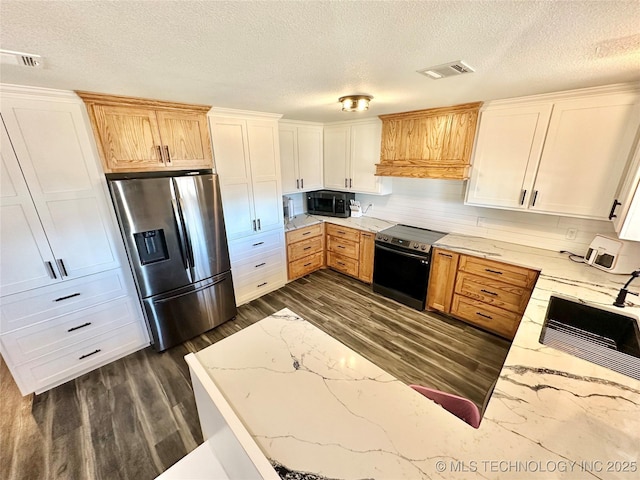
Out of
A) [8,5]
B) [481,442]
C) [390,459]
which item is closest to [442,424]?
[481,442]

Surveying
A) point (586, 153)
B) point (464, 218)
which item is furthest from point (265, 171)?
point (586, 153)

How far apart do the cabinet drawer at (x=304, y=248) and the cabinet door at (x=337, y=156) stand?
2.92 feet

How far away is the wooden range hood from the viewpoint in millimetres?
2572

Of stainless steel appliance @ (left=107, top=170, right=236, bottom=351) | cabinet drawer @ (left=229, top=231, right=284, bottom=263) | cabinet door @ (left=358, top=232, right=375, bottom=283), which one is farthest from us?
cabinet door @ (left=358, top=232, right=375, bottom=283)

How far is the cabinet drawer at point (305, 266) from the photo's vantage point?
12.3ft

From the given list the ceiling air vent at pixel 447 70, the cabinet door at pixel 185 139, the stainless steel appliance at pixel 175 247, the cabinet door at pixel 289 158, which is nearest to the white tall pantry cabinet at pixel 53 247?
the stainless steel appliance at pixel 175 247

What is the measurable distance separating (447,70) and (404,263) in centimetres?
205

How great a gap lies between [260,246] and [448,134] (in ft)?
8.11

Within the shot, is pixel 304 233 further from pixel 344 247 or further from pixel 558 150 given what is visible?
pixel 558 150

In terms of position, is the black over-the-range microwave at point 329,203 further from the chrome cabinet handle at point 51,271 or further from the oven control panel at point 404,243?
the chrome cabinet handle at point 51,271

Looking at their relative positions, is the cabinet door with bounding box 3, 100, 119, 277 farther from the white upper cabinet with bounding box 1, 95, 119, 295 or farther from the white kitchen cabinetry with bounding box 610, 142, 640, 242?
the white kitchen cabinetry with bounding box 610, 142, 640, 242

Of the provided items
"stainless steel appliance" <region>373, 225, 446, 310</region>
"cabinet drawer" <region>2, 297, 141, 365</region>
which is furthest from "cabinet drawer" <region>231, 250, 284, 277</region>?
"stainless steel appliance" <region>373, 225, 446, 310</region>

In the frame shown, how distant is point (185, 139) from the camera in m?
2.40

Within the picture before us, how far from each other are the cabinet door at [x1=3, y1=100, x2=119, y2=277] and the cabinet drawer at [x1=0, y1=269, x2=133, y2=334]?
10cm
